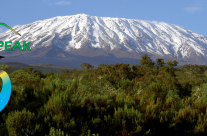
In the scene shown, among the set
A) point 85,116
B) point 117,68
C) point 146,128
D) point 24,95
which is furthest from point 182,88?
point 24,95

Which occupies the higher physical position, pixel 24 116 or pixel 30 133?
pixel 24 116

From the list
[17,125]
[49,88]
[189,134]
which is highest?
[49,88]

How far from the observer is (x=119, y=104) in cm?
657

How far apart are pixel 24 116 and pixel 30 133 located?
0.47 meters

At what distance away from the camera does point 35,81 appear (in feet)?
35.0

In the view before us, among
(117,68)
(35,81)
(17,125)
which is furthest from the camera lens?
(117,68)

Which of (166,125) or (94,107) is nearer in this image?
(166,125)

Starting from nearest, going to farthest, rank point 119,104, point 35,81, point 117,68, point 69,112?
1. point 69,112
2. point 119,104
3. point 35,81
4. point 117,68

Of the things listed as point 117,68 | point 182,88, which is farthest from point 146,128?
point 117,68

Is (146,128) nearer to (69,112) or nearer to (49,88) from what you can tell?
(69,112)

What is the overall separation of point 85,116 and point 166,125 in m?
2.55

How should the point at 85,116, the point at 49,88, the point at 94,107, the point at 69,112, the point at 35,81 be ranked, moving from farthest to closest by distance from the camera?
1. the point at 35,81
2. the point at 49,88
3. the point at 94,107
4. the point at 85,116
5. the point at 69,112

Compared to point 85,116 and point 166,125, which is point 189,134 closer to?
point 166,125

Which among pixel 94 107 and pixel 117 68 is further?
pixel 117 68
